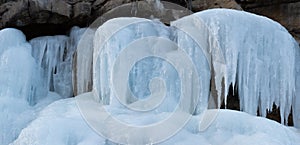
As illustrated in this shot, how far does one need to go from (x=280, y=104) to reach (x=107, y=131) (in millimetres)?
2750

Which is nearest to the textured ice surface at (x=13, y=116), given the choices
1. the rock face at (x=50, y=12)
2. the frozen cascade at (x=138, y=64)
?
the frozen cascade at (x=138, y=64)

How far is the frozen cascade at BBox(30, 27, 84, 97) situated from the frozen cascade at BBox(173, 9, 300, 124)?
1.87m

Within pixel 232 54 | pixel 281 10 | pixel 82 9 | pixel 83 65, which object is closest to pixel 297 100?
pixel 232 54

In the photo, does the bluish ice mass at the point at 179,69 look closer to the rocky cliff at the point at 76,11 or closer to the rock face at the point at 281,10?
the rocky cliff at the point at 76,11

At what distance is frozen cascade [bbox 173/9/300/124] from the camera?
6461mm

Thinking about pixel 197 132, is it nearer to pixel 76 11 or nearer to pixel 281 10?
pixel 76 11

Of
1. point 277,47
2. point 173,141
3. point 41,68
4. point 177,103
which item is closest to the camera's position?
point 173,141

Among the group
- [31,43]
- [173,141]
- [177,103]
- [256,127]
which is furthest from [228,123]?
[31,43]

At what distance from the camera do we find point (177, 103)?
20.8 ft

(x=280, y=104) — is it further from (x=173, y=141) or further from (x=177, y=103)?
(x=173, y=141)

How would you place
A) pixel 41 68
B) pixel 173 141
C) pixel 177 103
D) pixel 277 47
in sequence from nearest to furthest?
pixel 173 141
pixel 177 103
pixel 277 47
pixel 41 68

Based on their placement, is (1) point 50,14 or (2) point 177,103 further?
(1) point 50,14

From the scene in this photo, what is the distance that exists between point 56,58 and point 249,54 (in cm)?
298

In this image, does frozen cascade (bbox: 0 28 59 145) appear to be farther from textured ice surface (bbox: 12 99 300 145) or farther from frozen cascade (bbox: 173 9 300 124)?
frozen cascade (bbox: 173 9 300 124)
